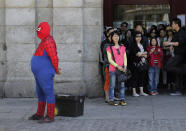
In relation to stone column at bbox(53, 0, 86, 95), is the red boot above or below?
below

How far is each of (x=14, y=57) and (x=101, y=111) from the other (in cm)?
290

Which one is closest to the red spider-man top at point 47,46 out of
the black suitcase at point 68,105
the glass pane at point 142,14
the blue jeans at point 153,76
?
the black suitcase at point 68,105

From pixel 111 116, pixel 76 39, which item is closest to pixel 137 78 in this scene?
pixel 76 39

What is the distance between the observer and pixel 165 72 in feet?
39.5

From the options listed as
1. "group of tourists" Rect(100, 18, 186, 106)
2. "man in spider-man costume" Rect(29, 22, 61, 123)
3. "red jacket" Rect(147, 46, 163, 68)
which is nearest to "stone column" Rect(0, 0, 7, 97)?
"group of tourists" Rect(100, 18, 186, 106)

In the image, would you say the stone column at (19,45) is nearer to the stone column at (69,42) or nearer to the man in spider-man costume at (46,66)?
the stone column at (69,42)

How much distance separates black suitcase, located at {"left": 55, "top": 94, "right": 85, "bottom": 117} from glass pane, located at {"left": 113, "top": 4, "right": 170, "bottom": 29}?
432 cm

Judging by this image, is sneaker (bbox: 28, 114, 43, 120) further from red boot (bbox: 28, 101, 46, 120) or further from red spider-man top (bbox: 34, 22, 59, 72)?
red spider-man top (bbox: 34, 22, 59, 72)

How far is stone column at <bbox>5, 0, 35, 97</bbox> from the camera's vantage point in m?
11.0

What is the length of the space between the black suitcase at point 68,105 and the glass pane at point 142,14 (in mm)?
4323

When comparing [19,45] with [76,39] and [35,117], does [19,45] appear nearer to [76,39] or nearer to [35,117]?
[76,39]

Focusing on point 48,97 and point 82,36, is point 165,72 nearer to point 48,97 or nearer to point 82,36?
point 82,36

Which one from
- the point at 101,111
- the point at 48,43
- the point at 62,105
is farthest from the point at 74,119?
the point at 48,43

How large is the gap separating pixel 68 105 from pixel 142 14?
472 cm
